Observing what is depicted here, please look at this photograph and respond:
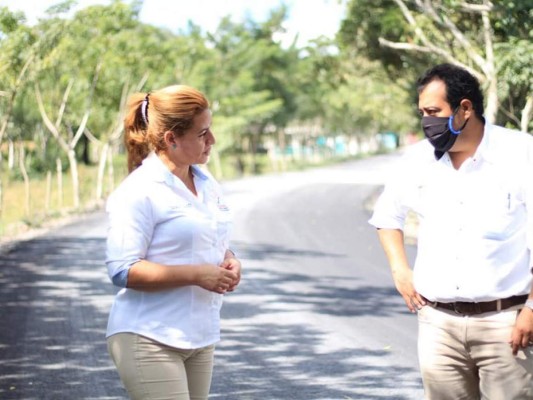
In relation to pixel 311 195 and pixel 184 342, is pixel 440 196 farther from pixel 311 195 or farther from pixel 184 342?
pixel 311 195

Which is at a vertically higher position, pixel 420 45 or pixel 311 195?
pixel 420 45

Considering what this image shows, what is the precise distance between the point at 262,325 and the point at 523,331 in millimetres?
6266

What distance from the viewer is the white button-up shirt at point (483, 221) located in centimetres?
375

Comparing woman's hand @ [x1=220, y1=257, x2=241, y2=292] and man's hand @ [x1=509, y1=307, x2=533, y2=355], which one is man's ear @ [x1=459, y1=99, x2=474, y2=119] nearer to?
man's hand @ [x1=509, y1=307, x2=533, y2=355]

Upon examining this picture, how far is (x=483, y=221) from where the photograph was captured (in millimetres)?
3742

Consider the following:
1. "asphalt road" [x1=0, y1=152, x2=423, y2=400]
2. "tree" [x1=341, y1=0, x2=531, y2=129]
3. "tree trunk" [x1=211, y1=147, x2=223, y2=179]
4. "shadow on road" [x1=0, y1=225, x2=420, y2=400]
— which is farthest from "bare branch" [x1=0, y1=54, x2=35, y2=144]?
"tree trunk" [x1=211, y1=147, x2=223, y2=179]

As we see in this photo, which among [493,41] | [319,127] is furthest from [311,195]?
[319,127]

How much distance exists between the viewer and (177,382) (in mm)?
3537

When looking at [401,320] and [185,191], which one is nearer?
[185,191]

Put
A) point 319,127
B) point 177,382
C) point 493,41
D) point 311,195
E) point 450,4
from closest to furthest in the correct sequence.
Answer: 1. point 177,382
2. point 450,4
3. point 493,41
4. point 311,195
5. point 319,127

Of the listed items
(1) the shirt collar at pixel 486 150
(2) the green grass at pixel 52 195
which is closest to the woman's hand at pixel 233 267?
(1) the shirt collar at pixel 486 150

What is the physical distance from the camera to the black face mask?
3.73m

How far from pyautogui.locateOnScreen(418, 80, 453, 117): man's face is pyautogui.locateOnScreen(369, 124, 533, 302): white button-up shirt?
6.6 inches

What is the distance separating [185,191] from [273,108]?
53410mm
